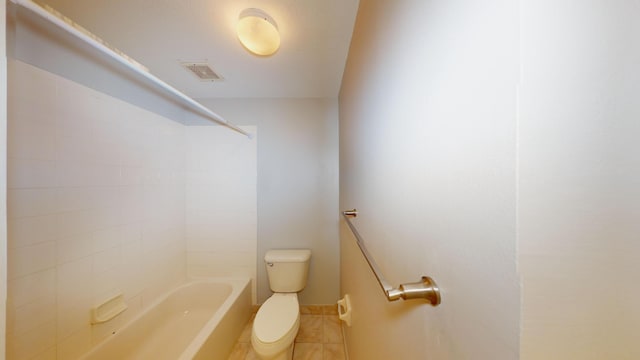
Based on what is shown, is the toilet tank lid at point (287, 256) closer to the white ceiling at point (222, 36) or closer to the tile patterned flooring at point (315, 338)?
the tile patterned flooring at point (315, 338)

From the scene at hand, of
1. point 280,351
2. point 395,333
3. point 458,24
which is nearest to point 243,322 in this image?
point 280,351

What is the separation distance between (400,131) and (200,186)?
2100 millimetres

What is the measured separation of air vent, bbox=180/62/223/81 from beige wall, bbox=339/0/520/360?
1.42 metres

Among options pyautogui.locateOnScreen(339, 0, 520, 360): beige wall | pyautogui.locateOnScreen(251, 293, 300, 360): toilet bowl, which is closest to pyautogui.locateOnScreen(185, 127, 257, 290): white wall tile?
pyautogui.locateOnScreen(251, 293, 300, 360): toilet bowl

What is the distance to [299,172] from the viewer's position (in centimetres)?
210

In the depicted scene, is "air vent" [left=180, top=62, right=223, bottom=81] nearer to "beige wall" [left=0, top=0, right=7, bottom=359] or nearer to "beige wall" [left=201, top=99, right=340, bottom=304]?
"beige wall" [left=201, top=99, right=340, bottom=304]

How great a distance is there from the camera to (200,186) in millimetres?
2080

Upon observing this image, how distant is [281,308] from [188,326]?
889 mm

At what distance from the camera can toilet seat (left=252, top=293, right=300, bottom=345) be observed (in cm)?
131

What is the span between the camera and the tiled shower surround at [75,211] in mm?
927

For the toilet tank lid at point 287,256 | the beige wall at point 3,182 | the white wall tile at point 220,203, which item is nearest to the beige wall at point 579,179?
the beige wall at point 3,182

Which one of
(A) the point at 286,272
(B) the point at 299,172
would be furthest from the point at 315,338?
(B) the point at 299,172

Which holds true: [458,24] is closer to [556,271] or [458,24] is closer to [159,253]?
[556,271]

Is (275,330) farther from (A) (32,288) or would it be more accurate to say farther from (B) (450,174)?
(B) (450,174)
